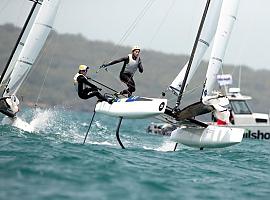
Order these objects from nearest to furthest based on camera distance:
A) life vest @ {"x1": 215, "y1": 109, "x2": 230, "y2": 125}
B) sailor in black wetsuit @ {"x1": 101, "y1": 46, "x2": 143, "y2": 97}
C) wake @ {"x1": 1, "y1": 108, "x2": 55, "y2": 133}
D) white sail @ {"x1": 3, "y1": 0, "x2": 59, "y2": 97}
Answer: life vest @ {"x1": 215, "y1": 109, "x2": 230, "y2": 125} < sailor in black wetsuit @ {"x1": 101, "y1": 46, "x2": 143, "y2": 97} < wake @ {"x1": 1, "y1": 108, "x2": 55, "y2": 133} < white sail @ {"x1": 3, "y1": 0, "x2": 59, "y2": 97}

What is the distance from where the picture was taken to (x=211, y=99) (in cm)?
1223

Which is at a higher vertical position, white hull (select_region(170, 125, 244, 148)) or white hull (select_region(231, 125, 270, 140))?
white hull (select_region(231, 125, 270, 140))

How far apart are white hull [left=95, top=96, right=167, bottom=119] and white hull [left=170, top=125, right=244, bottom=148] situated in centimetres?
167

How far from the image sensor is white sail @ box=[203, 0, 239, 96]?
1314 cm

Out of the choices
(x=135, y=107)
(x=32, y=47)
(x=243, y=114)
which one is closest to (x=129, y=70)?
(x=135, y=107)

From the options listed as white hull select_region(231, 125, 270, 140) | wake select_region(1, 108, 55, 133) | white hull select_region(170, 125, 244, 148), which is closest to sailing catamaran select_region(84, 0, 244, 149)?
white hull select_region(170, 125, 244, 148)

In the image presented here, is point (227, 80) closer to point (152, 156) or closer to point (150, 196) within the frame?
point (152, 156)

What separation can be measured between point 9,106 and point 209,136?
6515mm

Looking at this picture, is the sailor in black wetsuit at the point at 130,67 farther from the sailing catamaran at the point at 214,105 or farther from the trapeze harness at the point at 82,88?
the sailing catamaran at the point at 214,105

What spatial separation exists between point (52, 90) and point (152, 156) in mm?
140457

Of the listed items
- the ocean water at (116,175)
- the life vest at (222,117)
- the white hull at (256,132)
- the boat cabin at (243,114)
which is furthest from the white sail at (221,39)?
the white hull at (256,132)

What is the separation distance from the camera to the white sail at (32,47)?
54.7ft

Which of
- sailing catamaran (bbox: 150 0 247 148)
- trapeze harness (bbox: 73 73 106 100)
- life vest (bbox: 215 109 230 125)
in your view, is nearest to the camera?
sailing catamaran (bbox: 150 0 247 148)

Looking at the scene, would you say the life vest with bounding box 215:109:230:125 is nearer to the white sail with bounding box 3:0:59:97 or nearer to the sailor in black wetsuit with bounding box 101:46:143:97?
the sailor in black wetsuit with bounding box 101:46:143:97
